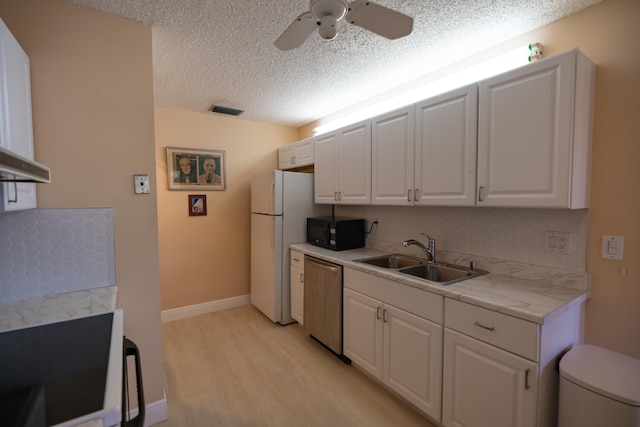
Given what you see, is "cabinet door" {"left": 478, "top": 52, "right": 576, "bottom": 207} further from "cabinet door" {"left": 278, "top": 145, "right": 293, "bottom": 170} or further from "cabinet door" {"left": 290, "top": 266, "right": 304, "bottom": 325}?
"cabinet door" {"left": 278, "top": 145, "right": 293, "bottom": 170}

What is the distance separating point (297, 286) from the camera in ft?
10.00

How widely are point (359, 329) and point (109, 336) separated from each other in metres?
1.64

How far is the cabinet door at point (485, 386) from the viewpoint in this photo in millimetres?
1302

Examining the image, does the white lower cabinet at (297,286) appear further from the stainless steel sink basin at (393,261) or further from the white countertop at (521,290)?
the white countertop at (521,290)

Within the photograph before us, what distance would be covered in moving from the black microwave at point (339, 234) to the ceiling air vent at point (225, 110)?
5.29 ft

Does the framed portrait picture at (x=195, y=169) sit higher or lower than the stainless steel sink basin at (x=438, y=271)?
higher

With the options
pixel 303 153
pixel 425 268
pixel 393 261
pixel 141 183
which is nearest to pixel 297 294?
pixel 393 261

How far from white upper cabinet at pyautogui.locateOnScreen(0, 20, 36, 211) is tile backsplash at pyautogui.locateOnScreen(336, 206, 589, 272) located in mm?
2482

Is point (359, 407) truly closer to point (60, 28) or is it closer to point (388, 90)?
point (388, 90)

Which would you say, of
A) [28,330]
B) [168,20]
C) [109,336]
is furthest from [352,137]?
→ [28,330]

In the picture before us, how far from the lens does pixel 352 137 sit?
103 inches

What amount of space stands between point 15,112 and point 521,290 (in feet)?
8.58

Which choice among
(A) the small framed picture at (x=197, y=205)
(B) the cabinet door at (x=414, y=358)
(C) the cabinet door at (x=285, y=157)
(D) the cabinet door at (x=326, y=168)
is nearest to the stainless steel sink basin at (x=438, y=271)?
(B) the cabinet door at (x=414, y=358)

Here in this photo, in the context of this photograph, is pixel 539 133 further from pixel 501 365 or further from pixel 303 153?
pixel 303 153
